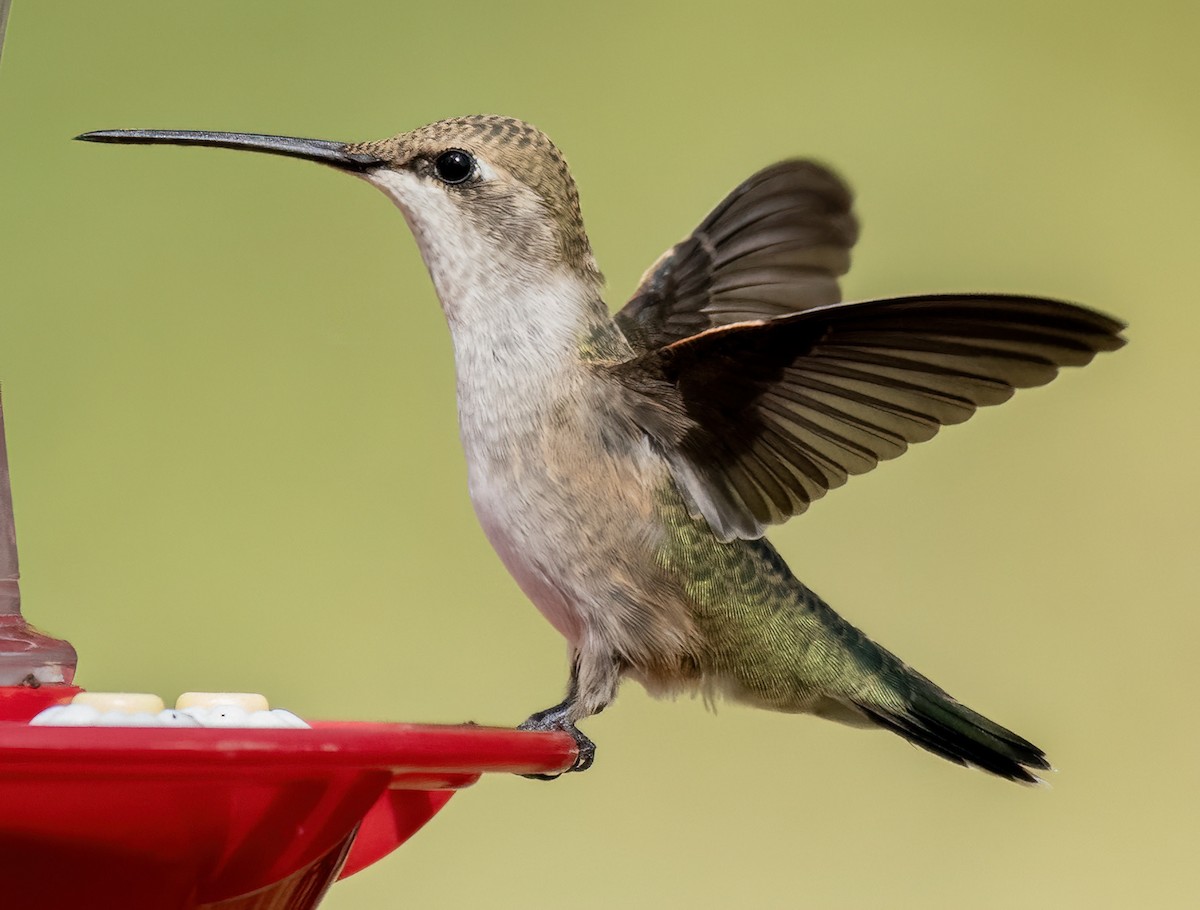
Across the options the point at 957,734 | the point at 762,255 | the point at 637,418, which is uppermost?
the point at 762,255

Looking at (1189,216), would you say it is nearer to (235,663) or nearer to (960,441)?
(960,441)

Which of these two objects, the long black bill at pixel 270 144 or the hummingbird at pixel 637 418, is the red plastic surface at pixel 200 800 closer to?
the hummingbird at pixel 637 418

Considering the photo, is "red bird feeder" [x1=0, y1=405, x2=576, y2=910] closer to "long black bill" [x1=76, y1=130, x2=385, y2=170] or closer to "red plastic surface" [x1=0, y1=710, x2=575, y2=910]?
"red plastic surface" [x1=0, y1=710, x2=575, y2=910]

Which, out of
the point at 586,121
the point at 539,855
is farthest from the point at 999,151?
the point at 539,855

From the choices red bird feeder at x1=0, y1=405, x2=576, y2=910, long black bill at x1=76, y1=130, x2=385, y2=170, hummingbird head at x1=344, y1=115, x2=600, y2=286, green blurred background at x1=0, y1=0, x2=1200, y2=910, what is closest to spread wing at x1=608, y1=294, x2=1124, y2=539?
hummingbird head at x1=344, y1=115, x2=600, y2=286

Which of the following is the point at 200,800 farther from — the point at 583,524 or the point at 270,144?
the point at 270,144

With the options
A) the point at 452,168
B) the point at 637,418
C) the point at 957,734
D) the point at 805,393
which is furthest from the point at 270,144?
the point at 957,734

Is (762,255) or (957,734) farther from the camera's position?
(762,255)

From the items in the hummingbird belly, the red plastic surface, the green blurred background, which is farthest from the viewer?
the green blurred background
